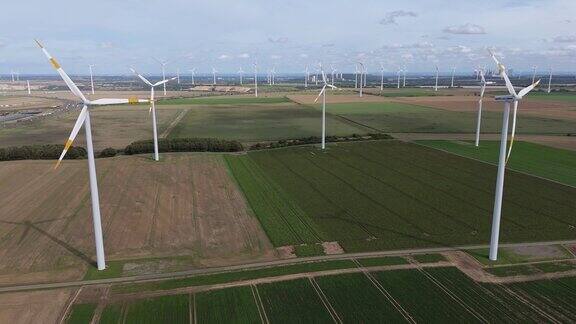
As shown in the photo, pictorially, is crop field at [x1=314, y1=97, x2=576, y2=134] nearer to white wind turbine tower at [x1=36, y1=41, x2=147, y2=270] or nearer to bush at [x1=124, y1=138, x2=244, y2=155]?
bush at [x1=124, y1=138, x2=244, y2=155]

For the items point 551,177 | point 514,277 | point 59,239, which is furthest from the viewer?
point 551,177

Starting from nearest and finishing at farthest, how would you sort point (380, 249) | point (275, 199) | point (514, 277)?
point (514, 277) → point (380, 249) → point (275, 199)

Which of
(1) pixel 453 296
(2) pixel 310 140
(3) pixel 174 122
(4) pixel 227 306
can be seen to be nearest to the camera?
(4) pixel 227 306

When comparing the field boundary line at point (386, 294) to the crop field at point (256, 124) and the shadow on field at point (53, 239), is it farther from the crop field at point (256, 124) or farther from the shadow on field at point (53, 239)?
the crop field at point (256, 124)

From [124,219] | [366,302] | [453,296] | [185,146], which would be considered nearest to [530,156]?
[453,296]

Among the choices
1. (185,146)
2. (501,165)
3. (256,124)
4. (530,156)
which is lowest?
(256,124)

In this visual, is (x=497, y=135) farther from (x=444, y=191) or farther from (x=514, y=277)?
(x=514, y=277)

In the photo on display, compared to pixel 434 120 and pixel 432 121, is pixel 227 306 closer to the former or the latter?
pixel 432 121

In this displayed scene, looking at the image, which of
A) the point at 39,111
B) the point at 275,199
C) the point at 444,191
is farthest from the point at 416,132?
the point at 39,111
